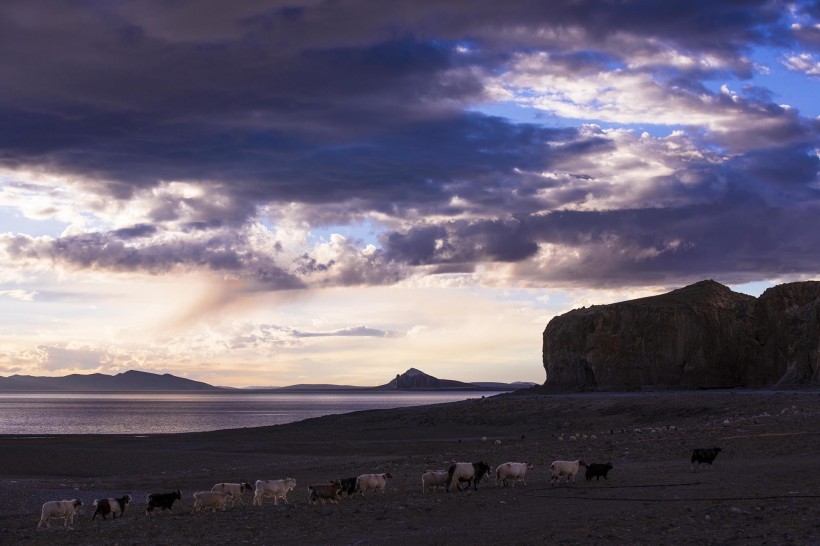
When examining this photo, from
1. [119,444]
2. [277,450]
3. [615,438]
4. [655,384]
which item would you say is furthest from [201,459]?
[655,384]

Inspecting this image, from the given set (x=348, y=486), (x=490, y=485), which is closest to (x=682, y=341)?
(x=490, y=485)

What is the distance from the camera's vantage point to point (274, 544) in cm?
1764

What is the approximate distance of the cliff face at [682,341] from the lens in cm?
9475

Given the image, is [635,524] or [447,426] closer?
[635,524]

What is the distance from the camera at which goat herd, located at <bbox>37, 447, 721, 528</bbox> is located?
24.1 metres

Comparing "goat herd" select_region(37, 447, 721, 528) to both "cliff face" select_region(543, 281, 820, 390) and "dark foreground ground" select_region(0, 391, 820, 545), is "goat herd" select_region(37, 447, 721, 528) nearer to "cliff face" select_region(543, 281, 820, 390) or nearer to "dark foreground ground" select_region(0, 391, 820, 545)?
"dark foreground ground" select_region(0, 391, 820, 545)

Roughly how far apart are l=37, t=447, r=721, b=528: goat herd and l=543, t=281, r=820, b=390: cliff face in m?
74.1

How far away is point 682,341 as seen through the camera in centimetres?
10044

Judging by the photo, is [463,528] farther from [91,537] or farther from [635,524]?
[91,537]

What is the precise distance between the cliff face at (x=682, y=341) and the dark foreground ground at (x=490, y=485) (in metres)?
38.2

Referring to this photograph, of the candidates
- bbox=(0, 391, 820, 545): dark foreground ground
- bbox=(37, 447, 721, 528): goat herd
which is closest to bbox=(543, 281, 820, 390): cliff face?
bbox=(0, 391, 820, 545): dark foreground ground

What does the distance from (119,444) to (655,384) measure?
196 ft

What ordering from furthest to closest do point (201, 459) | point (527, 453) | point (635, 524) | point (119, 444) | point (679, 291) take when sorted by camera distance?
point (679, 291), point (119, 444), point (201, 459), point (527, 453), point (635, 524)

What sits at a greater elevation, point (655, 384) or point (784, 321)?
point (784, 321)
